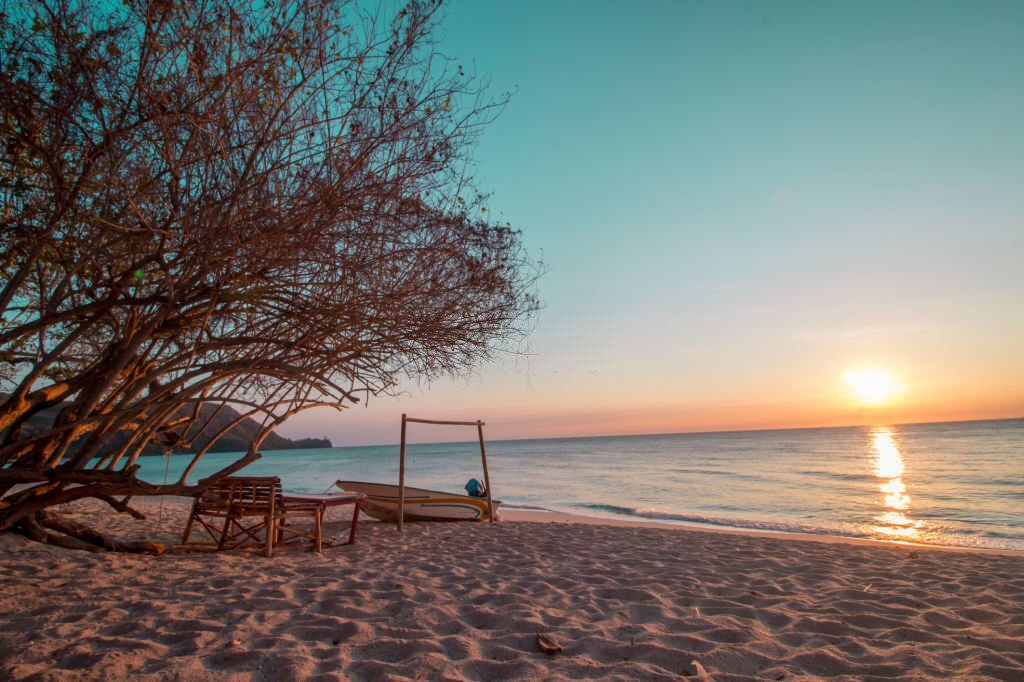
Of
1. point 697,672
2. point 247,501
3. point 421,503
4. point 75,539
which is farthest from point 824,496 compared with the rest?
point 75,539

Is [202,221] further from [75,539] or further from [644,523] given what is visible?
[644,523]

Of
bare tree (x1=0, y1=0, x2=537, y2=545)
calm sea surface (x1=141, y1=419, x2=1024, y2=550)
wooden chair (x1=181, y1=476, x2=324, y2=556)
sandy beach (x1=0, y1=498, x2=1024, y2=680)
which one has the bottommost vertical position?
calm sea surface (x1=141, y1=419, x2=1024, y2=550)

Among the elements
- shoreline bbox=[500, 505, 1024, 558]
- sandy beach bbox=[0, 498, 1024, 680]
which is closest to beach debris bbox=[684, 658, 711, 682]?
sandy beach bbox=[0, 498, 1024, 680]

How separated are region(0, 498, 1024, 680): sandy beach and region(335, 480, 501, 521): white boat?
3.17 metres

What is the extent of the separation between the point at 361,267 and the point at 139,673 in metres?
2.98

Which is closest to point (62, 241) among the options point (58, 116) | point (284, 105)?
point (58, 116)

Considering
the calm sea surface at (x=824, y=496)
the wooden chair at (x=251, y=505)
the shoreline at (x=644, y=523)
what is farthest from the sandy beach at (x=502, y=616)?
the shoreline at (x=644, y=523)

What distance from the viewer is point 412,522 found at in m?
10.6

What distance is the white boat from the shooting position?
1038 cm

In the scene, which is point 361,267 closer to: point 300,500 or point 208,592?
point 208,592

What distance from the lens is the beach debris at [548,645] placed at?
140 inches

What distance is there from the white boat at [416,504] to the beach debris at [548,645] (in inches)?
267

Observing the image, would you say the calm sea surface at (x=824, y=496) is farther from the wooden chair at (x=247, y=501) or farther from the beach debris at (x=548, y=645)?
the beach debris at (x=548, y=645)

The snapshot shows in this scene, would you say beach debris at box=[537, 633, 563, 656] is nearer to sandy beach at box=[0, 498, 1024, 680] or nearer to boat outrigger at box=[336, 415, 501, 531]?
sandy beach at box=[0, 498, 1024, 680]
